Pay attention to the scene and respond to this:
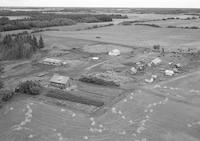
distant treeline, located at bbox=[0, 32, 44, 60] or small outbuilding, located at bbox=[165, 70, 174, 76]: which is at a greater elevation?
distant treeline, located at bbox=[0, 32, 44, 60]

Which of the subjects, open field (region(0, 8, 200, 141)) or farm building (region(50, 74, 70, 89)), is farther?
farm building (region(50, 74, 70, 89))

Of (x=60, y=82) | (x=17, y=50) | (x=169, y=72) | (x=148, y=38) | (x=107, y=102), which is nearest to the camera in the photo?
(x=107, y=102)

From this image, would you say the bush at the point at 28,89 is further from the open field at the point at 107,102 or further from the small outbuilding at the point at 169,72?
the small outbuilding at the point at 169,72

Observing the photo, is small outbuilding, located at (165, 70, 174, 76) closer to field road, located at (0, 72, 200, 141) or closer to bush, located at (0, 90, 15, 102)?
field road, located at (0, 72, 200, 141)

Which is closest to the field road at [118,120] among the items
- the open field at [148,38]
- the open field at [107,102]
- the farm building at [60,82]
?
the open field at [107,102]

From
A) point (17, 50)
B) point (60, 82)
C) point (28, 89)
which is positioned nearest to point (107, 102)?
point (60, 82)

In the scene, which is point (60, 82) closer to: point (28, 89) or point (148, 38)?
point (28, 89)

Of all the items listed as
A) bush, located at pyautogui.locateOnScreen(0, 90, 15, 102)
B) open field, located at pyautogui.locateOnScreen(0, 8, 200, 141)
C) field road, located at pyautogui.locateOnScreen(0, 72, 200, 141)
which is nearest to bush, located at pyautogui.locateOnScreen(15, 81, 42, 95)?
open field, located at pyautogui.locateOnScreen(0, 8, 200, 141)

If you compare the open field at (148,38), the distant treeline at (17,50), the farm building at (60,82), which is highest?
the open field at (148,38)

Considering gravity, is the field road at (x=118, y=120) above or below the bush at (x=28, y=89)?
below

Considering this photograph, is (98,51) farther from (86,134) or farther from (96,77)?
(86,134)

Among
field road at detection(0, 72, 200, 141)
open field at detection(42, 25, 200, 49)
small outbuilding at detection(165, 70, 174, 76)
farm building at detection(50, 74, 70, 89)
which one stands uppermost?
open field at detection(42, 25, 200, 49)
